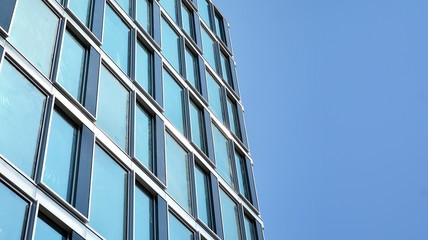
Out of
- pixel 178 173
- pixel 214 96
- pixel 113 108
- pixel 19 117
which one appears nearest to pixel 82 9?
pixel 113 108

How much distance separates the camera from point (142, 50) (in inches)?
1014

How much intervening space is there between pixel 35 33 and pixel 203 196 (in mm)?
8907

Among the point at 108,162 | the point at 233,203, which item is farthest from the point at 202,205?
the point at 108,162

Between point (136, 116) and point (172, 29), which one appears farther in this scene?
point (172, 29)

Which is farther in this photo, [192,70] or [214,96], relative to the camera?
[214,96]

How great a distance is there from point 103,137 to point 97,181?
1.70 meters

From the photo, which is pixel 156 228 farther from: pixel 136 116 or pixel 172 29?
pixel 172 29

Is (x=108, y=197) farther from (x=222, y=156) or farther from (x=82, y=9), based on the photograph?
(x=222, y=156)

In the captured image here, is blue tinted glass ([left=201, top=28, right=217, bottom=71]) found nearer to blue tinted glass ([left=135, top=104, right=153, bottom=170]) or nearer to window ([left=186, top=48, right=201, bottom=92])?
window ([left=186, top=48, right=201, bottom=92])

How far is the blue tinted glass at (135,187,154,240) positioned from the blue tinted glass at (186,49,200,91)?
909 centimetres

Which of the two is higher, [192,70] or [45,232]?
[192,70]

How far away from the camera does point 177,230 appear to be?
21.3m

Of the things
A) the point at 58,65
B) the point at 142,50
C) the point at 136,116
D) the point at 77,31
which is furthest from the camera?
the point at 142,50

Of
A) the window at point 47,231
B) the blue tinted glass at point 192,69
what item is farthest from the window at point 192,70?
the window at point 47,231
